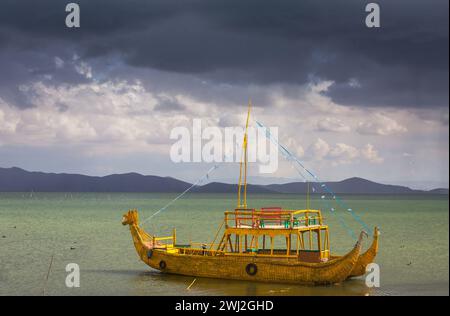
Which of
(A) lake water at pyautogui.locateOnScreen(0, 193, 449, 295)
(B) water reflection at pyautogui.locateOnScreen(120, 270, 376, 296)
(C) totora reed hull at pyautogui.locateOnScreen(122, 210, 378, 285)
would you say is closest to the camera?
(B) water reflection at pyautogui.locateOnScreen(120, 270, 376, 296)

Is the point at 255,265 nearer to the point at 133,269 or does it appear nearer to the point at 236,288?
the point at 236,288

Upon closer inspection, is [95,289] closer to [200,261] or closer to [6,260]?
[200,261]

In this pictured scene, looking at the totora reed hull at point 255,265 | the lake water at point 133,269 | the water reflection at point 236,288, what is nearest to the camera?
the water reflection at point 236,288

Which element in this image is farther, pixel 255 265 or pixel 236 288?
pixel 255 265

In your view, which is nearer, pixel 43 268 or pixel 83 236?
pixel 43 268

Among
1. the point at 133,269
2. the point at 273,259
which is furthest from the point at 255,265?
the point at 133,269

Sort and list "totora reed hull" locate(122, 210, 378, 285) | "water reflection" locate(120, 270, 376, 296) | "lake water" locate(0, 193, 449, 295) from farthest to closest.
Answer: "lake water" locate(0, 193, 449, 295) → "totora reed hull" locate(122, 210, 378, 285) → "water reflection" locate(120, 270, 376, 296)

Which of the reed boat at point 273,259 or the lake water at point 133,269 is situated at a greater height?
the reed boat at point 273,259

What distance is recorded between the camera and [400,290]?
37.1m

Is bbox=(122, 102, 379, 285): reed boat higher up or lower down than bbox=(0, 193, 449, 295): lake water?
higher up

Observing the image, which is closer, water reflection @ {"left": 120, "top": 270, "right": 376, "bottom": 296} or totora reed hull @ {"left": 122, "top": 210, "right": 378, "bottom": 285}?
water reflection @ {"left": 120, "top": 270, "right": 376, "bottom": 296}

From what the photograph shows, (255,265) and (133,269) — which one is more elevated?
(255,265)
